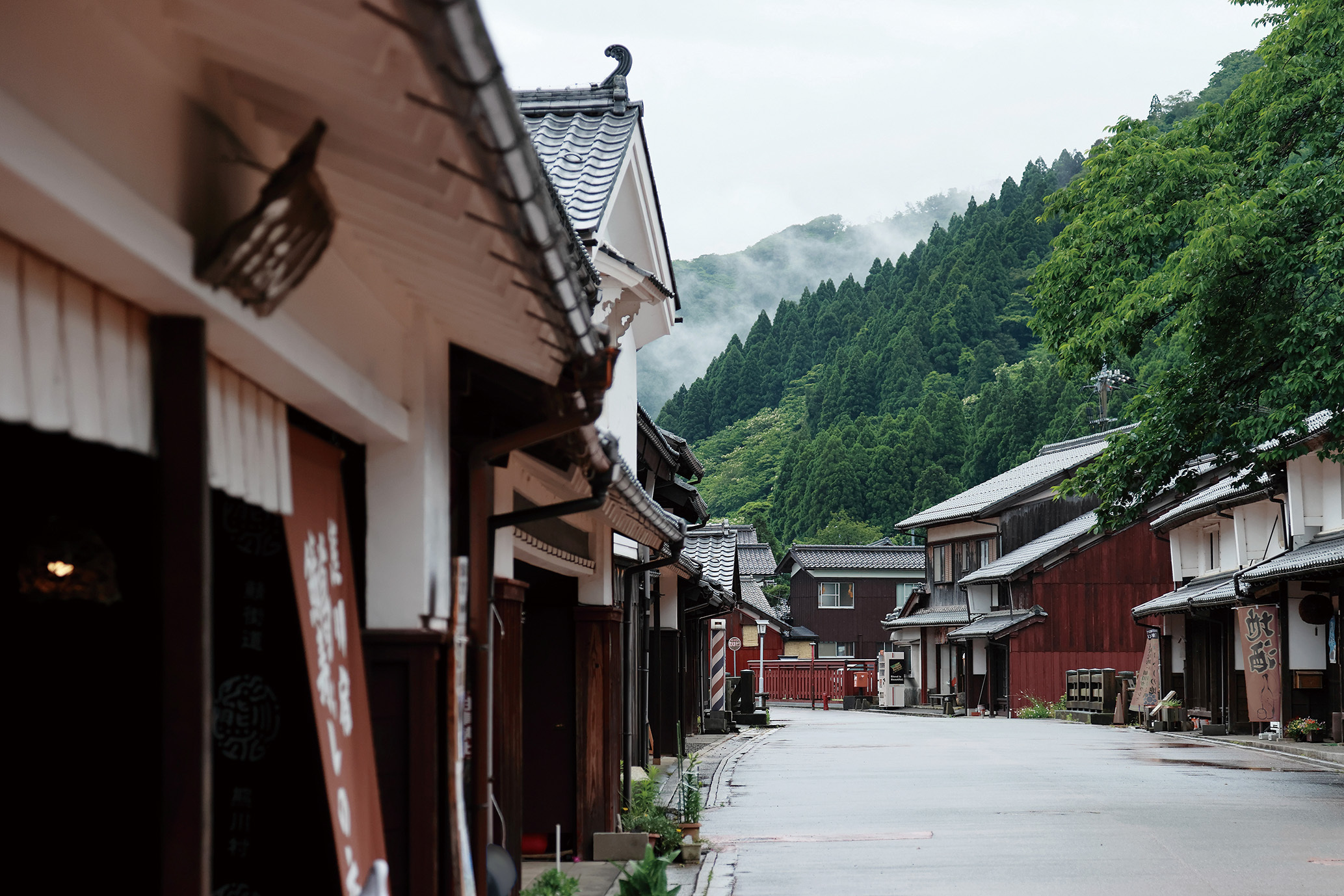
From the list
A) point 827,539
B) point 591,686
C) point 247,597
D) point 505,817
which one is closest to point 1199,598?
point 591,686

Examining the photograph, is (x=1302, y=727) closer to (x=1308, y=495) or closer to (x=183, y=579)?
(x=1308, y=495)

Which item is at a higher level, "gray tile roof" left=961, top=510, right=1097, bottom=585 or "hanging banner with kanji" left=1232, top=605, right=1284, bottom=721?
"gray tile roof" left=961, top=510, right=1097, bottom=585

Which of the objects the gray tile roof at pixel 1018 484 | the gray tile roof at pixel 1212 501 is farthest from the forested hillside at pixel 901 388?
the gray tile roof at pixel 1212 501

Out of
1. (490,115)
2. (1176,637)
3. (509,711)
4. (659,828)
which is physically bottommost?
(659,828)

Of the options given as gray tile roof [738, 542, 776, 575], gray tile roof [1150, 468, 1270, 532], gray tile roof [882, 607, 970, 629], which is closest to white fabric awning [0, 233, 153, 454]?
gray tile roof [1150, 468, 1270, 532]

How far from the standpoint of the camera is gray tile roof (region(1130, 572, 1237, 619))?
29719 millimetres

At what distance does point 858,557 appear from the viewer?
6906 centimetres

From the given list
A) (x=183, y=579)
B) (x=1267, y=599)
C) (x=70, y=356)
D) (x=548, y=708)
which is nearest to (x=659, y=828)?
(x=548, y=708)

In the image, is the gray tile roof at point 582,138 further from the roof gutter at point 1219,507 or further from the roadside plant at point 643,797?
the roof gutter at point 1219,507

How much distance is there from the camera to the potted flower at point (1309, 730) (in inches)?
1016

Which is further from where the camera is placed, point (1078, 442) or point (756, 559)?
point (756, 559)

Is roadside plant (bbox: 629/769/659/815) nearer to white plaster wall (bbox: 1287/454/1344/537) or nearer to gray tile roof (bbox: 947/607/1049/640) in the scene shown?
white plaster wall (bbox: 1287/454/1344/537)

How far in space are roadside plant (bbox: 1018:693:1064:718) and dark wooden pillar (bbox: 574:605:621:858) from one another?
1273 inches

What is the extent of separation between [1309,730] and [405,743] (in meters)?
24.5
